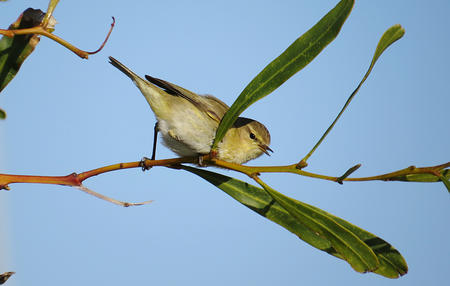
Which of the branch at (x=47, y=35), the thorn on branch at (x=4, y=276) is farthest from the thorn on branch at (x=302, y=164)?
the thorn on branch at (x=4, y=276)

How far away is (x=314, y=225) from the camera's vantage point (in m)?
2.07

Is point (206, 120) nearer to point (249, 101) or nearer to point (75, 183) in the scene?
point (249, 101)

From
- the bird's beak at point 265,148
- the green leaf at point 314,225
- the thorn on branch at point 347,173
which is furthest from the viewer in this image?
the bird's beak at point 265,148

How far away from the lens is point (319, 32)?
6.17 ft

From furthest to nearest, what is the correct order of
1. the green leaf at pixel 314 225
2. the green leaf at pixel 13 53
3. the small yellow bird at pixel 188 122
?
the small yellow bird at pixel 188 122 → the green leaf at pixel 314 225 → the green leaf at pixel 13 53

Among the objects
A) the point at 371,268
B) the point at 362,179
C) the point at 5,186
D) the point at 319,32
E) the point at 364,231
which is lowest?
the point at 5,186

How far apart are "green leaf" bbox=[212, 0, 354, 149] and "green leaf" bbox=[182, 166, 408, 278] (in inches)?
18.9

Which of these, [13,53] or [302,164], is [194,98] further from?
[302,164]

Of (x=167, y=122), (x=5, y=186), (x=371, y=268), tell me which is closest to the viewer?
(x=5, y=186)

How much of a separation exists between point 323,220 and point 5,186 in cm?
139

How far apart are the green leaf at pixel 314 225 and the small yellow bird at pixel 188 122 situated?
3.02 ft

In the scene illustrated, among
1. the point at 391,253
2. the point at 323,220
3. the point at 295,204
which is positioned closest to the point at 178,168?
the point at 295,204

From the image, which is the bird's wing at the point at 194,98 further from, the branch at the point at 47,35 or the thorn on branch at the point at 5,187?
the thorn on branch at the point at 5,187

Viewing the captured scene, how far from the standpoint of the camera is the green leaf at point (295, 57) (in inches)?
71.4
